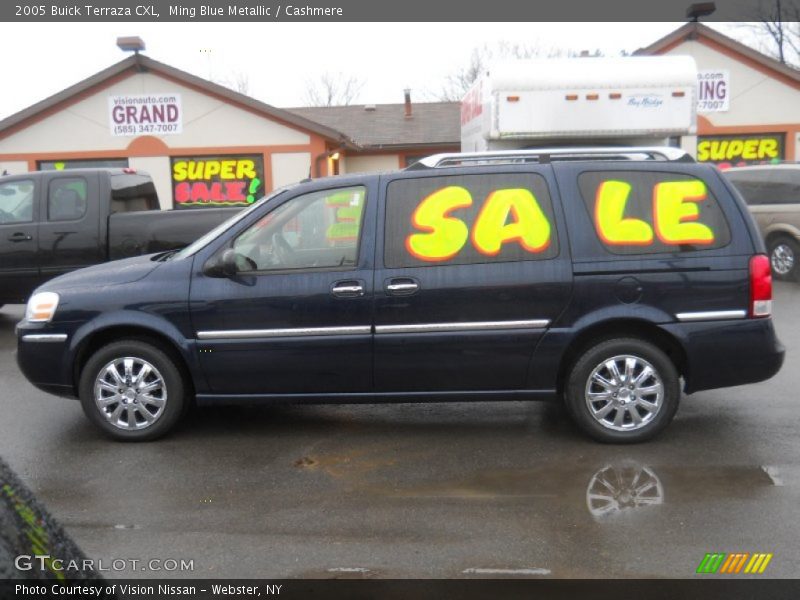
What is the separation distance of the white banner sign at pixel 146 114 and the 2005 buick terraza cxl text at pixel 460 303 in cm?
1442

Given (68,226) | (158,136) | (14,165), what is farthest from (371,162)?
(68,226)

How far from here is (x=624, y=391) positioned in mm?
5227

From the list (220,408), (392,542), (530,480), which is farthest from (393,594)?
(220,408)

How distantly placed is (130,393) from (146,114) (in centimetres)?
1494

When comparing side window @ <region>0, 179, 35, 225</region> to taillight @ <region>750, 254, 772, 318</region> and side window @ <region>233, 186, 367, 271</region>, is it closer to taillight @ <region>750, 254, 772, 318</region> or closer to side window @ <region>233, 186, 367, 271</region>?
side window @ <region>233, 186, 367, 271</region>

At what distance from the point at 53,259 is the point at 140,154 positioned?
10298 mm

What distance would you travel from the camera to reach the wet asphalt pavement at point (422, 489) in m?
3.74

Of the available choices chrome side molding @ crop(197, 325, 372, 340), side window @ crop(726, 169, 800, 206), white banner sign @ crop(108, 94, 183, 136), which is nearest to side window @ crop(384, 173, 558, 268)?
chrome side molding @ crop(197, 325, 372, 340)

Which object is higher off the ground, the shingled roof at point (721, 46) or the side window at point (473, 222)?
the shingled roof at point (721, 46)

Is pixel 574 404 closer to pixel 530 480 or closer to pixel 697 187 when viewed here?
pixel 530 480

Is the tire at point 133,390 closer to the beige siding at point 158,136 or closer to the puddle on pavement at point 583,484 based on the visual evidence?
the puddle on pavement at point 583,484

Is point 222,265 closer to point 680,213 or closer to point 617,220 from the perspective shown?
point 617,220

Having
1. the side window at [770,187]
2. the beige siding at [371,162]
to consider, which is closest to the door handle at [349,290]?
the side window at [770,187]

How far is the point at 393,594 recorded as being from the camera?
11.1 ft
